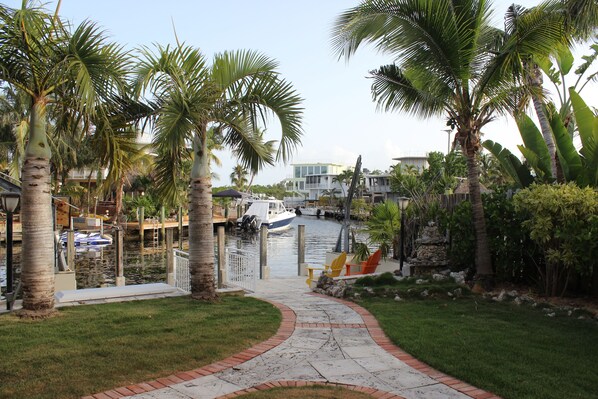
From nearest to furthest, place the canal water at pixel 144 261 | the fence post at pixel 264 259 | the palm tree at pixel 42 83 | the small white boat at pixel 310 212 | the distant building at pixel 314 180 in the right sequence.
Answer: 1. the palm tree at pixel 42 83
2. the fence post at pixel 264 259
3. the canal water at pixel 144 261
4. the small white boat at pixel 310 212
5. the distant building at pixel 314 180

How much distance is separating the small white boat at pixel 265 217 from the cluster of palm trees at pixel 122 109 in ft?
99.1

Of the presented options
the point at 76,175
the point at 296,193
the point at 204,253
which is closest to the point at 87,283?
the point at 204,253

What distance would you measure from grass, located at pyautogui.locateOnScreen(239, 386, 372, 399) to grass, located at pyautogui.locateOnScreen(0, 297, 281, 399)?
41.8 inches

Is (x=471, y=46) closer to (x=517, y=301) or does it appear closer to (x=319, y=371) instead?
(x=517, y=301)

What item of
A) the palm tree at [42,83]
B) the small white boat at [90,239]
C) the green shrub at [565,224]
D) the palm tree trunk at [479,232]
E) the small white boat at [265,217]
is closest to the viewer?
the palm tree at [42,83]

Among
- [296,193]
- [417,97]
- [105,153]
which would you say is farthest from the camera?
[296,193]

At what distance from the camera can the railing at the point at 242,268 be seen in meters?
10.0

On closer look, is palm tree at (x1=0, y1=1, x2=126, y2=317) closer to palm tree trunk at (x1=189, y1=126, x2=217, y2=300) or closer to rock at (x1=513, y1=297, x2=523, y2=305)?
palm tree trunk at (x1=189, y1=126, x2=217, y2=300)

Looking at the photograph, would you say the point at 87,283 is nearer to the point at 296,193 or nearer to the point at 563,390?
the point at 563,390

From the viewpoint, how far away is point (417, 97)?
1034 centimetres

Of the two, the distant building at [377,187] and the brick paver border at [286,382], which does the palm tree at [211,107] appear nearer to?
the brick paver border at [286,382]

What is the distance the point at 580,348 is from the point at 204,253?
5539 mm

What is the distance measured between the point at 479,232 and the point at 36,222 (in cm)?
731

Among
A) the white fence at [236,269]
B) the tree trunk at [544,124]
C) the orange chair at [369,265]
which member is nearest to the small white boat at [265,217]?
the orange chair at [369,265]
